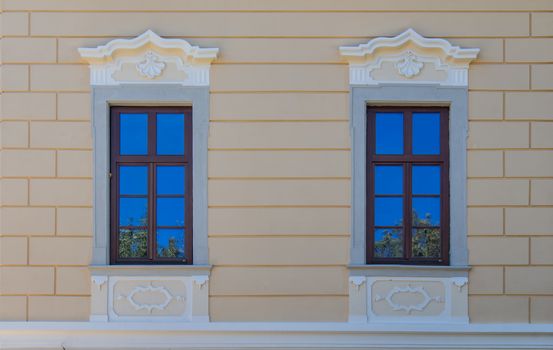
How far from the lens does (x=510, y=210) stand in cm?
723

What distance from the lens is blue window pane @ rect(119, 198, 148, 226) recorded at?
743 centimetres

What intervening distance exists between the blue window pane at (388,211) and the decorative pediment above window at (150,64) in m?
2.31

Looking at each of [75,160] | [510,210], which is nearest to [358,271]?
[510,210]

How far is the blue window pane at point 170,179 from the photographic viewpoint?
24.3 ft

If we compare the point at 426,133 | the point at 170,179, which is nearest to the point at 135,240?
the point at 170,179

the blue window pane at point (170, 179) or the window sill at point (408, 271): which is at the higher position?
the blue window pane at point (170, 179)

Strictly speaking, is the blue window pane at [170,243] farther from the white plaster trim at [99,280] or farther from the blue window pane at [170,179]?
the white plaster trim at [99,280]

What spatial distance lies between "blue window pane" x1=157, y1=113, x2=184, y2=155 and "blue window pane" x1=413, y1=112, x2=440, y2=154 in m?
2.55

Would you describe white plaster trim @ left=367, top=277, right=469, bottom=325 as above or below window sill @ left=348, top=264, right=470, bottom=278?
below

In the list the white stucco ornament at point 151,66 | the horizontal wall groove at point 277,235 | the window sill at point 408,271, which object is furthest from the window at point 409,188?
the white stucco ornament at point 151,66

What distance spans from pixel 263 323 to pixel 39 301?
2.41m

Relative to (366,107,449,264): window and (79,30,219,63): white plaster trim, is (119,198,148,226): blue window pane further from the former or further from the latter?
(366,107,449,264): window

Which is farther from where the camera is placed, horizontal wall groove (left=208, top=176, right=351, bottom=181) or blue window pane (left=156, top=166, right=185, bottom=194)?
blue window pane (left=156, top=166, right=185, bottom=194)

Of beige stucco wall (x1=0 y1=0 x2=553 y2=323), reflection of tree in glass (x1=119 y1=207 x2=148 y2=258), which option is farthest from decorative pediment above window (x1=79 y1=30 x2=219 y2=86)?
reflection of tree in glass (x1=119 y1=207 x2=148 y2=258)
